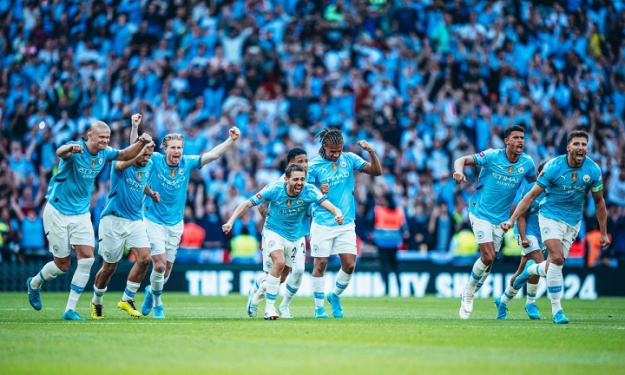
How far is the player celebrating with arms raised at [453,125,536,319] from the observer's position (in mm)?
14867

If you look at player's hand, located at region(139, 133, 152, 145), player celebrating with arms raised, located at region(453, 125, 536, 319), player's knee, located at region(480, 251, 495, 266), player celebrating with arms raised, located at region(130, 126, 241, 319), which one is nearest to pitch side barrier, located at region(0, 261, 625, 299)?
player celebrating with arms raised, located at region(130, 126, 241, 319)

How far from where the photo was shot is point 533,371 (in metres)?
8.23

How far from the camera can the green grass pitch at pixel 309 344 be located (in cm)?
847

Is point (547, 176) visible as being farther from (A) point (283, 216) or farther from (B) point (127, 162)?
(B) point (127, 162)

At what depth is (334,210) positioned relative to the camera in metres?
14.0

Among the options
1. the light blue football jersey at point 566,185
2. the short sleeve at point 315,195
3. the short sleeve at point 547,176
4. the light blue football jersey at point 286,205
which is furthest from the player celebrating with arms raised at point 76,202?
the light blue football jersey at point 566,185

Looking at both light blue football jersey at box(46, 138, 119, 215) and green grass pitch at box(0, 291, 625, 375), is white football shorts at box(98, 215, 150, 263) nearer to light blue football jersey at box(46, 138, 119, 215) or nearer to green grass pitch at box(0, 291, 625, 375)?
light blue football jersey at box(46, 138, 119, 215)

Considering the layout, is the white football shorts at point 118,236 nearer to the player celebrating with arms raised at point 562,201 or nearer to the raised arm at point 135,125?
the raised arm at point 135,125

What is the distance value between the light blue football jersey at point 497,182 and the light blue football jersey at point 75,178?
538 cm

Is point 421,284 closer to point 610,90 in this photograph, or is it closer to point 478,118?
point 478,118

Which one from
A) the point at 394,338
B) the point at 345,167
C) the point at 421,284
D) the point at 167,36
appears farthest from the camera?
the point at 167,36

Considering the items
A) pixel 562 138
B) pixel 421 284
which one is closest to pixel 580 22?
pixel 562 138

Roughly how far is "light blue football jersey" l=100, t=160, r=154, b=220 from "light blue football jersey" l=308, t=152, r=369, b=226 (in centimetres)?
264

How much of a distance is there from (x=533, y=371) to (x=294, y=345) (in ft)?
9.14
